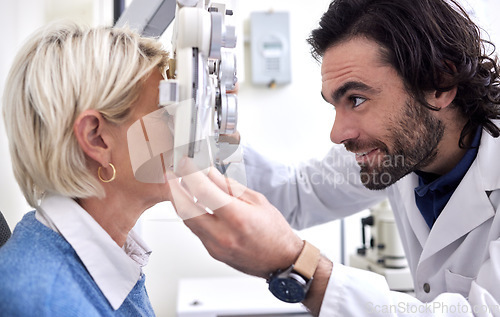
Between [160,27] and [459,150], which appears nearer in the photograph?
[160,27]

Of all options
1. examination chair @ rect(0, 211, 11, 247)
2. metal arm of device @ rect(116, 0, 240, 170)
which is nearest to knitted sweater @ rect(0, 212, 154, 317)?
examination chair @ rect(0, 211, 11, 247)

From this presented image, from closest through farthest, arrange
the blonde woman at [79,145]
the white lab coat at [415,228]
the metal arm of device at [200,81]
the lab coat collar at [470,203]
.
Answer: the metal arm of device at [200,81] < the blonde woman at [79,145] < the white lab coat at [415,228] < the lab coat collar at [470,203]

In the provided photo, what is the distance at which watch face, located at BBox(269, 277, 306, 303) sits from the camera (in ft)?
2.54

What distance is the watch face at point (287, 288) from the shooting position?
2.54ft

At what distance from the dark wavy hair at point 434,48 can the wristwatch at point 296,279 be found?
637 mm

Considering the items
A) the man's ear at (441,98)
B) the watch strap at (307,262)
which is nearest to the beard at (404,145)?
the man's ear at (441,98)

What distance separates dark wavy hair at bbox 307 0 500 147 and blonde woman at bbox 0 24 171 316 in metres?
0.69

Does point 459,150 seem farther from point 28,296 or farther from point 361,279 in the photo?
point 28,296

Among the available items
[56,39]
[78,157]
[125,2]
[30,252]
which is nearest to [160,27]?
[56,39]

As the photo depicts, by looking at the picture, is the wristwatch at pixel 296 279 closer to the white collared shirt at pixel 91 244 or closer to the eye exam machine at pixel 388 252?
the white collared shirt at pixel 91 244

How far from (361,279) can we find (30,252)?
64cm

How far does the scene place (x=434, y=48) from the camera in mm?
1199

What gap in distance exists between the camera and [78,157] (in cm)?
82

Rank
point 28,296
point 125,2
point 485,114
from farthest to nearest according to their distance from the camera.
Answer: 1. point 125,2
2. point 485,114
3. point 28,296
